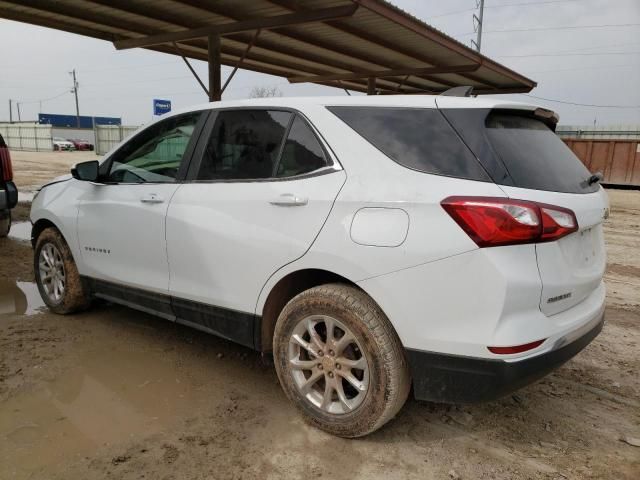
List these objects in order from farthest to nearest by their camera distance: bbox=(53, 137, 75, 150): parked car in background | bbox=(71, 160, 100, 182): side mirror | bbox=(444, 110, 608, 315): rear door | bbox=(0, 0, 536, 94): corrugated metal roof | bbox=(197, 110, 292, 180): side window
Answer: bbox=(53, 137, 75, 150): parked car in background, bbox=(0, 0, 536, 94): corrugated metal roof, bbox=(71, 160, 100, 182): side mirror, bbox=(197, 110, 292, 180): side window, bbox=(444, 110, 608, 315): rear door

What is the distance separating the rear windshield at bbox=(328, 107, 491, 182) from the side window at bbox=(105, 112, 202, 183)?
1291 millimetres

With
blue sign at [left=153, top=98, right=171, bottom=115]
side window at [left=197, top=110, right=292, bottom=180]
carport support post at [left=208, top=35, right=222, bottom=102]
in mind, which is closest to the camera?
side window at [left=197, top=110, right=292, bottom=180]

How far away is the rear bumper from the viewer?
221 centimetres

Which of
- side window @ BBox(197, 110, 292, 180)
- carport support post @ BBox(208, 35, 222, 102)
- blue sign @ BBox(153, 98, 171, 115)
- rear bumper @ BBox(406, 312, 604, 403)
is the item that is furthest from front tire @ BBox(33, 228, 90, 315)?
blue sign @ BBox(153, 98, 171, 115)

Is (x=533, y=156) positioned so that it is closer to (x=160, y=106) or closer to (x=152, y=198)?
(x=152, y=198)

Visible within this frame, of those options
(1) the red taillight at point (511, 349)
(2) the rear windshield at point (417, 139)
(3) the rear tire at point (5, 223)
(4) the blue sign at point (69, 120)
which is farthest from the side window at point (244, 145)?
(4) the blue sign at point (69, 120)

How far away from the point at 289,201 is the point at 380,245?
596 mm

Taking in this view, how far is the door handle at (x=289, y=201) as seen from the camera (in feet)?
8.70

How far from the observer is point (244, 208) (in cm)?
288

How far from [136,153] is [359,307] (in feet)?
7.50

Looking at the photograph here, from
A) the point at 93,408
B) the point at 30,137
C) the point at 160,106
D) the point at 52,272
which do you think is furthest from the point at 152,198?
the point at 30,137

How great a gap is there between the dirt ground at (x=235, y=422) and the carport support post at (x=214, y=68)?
6.67 meters

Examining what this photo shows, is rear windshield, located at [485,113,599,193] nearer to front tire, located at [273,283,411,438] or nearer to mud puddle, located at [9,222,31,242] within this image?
front tire, located at [273,283,411,438]

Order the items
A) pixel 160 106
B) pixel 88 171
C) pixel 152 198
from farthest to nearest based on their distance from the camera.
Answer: pixel 160 106 < pixel 88 171 < pixel 152 198
